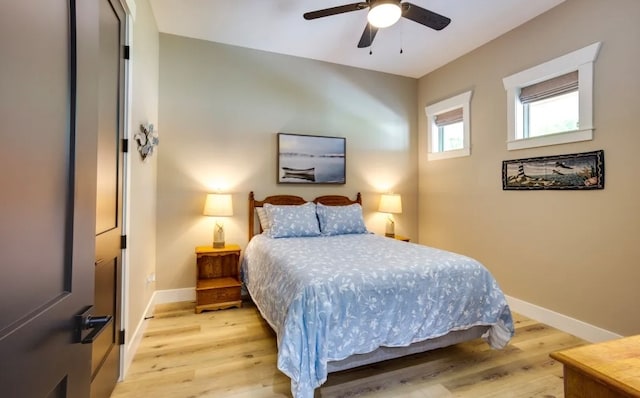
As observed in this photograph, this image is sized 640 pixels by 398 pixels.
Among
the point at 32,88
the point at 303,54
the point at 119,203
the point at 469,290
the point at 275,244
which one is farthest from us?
the point at 303,54

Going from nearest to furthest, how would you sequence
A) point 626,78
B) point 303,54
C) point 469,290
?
point 469,290, point 626,78, point 303,54

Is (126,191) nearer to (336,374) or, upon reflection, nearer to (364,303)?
(364,303)

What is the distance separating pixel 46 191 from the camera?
65cm

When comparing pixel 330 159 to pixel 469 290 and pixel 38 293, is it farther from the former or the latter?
pixel 38 293

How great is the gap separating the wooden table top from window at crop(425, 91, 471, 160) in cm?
324

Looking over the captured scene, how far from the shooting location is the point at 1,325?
19.4 inches

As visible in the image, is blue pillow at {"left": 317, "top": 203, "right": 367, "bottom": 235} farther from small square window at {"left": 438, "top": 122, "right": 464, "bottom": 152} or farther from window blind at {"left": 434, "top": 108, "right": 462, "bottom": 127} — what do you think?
window blind at {"left": 434, "top": 108, "right": 462, "bottom": 127}

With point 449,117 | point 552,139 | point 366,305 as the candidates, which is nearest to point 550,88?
point 552,139

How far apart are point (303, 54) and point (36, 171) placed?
378cm

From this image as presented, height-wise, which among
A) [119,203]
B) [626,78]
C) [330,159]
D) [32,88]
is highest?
[626,78]

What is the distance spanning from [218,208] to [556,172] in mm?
3407

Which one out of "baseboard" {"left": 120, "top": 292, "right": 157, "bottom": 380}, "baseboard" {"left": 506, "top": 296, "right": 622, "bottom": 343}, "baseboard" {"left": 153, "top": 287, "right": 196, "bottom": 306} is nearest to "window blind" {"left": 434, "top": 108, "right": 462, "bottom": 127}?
"baseboard" {"left": 506, "top": 296, "right": 622, "bottom": 343}

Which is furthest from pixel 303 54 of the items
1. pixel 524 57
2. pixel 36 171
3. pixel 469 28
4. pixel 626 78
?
pixel 36 171

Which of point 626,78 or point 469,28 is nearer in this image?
point 626,78
